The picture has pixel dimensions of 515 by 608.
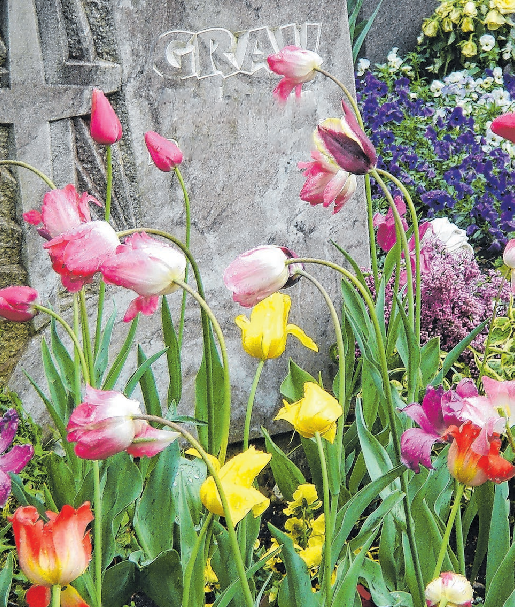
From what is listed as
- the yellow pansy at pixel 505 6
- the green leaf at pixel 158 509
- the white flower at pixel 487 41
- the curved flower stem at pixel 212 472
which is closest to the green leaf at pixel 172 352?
the green leaf at pixel 158 509

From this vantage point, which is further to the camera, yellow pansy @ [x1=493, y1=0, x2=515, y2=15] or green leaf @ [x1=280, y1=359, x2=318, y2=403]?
yellow pansy @ [x1=493, y1=0, x2=515, y2=15]

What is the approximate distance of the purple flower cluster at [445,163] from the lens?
9.18 ft

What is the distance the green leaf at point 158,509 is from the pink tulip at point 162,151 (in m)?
0.45

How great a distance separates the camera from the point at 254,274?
0.87 meters

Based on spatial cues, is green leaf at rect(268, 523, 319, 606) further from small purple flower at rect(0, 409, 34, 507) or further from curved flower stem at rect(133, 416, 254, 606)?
small purple flower at rect(0, 409, 34, 507)

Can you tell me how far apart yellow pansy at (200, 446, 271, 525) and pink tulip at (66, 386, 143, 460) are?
0.43ft

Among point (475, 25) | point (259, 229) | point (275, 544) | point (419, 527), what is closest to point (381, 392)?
point (419, 527)

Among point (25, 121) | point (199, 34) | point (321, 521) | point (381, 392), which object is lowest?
point (321, 521)

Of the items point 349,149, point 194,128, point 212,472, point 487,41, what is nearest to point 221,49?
point 194,128

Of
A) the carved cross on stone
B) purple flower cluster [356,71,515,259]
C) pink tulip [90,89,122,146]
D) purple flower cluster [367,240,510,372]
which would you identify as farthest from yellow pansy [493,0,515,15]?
pink tulip [90,89,122,146]

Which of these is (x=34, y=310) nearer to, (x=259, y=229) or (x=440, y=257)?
(x=259, y=229)

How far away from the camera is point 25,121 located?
5.13 ft

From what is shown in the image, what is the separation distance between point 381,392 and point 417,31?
3468mm

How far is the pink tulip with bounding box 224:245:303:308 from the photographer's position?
0.87 meters
